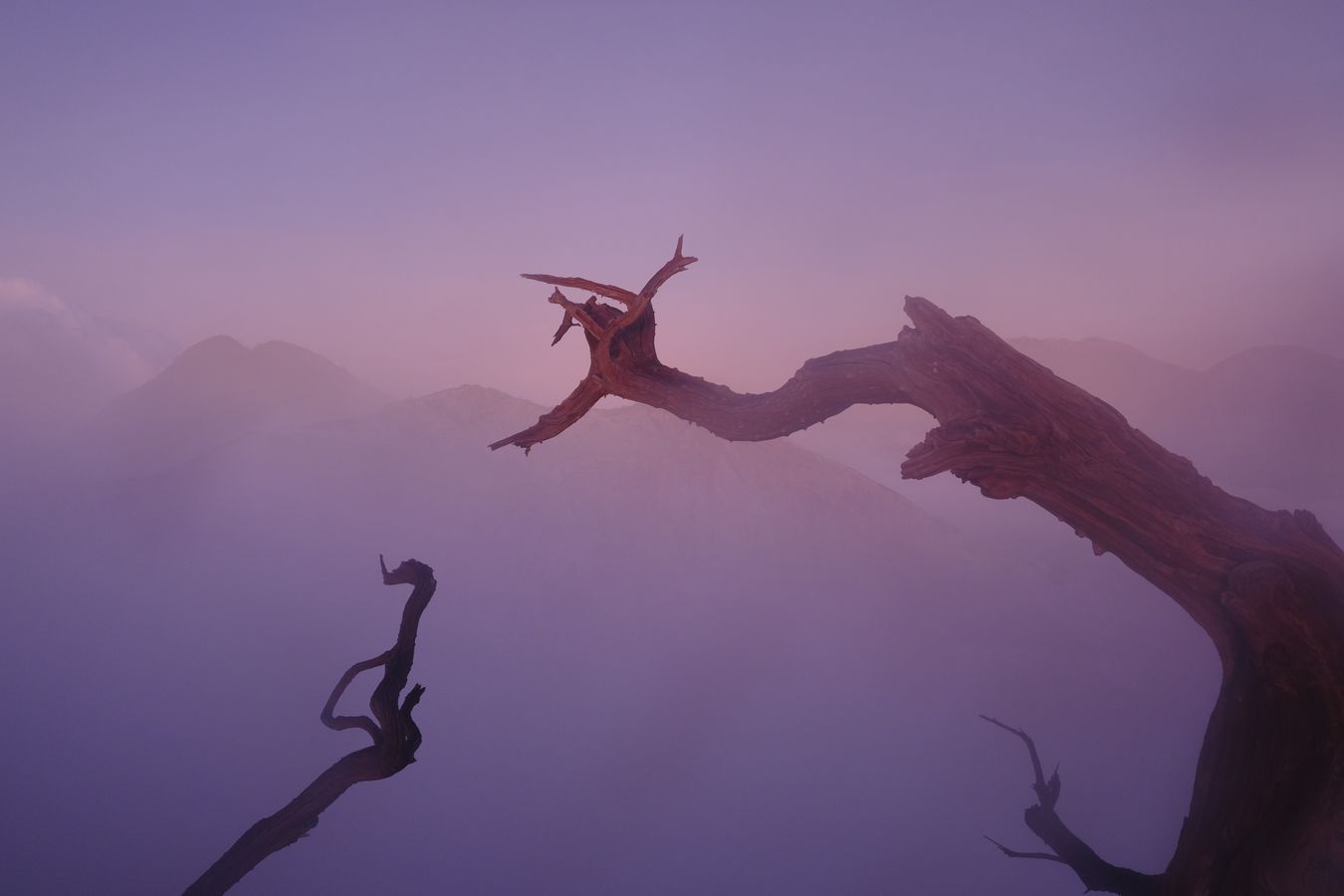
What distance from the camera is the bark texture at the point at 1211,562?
306 centimetres

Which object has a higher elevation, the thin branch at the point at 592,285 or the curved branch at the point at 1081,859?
the thin branch at the point at 592,285

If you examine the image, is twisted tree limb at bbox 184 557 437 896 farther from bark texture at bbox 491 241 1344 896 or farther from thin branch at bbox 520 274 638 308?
bark texture at bbox 491 241 1344 896

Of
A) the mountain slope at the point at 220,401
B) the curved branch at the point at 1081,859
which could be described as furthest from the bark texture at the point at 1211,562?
the mountain slope at the point at 220,401

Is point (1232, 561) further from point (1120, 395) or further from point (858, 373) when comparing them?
point (1120, 395)

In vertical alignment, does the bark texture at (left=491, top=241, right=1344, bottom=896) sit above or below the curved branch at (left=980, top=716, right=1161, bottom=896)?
above

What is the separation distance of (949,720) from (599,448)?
39.9 metres

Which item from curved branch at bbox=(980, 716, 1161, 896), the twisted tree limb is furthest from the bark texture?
the twisted tree limb

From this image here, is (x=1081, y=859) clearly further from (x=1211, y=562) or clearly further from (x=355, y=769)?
(x=355, y=769)

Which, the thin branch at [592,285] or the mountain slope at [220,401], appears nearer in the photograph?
the thin branch at [592,285]

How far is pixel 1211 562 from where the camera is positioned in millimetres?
3201

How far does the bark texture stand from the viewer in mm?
3061

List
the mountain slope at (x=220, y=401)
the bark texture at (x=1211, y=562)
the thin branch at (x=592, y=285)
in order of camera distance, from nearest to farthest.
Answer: the bark texture at (x=1211, y=562) → the thin branch at (x=592, y=285) → the mountain slope at (x=220, y=401)

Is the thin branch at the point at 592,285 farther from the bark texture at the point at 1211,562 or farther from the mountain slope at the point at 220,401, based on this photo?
the mountain slope at the point at 220,401

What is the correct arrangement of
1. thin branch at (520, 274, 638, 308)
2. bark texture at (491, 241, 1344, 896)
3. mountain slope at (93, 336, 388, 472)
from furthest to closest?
mountain slope at (93, 336, 388, 472) → thin branch at (520, 274, 638, 308) → bark texture at (491, 241, 1344, 896)
